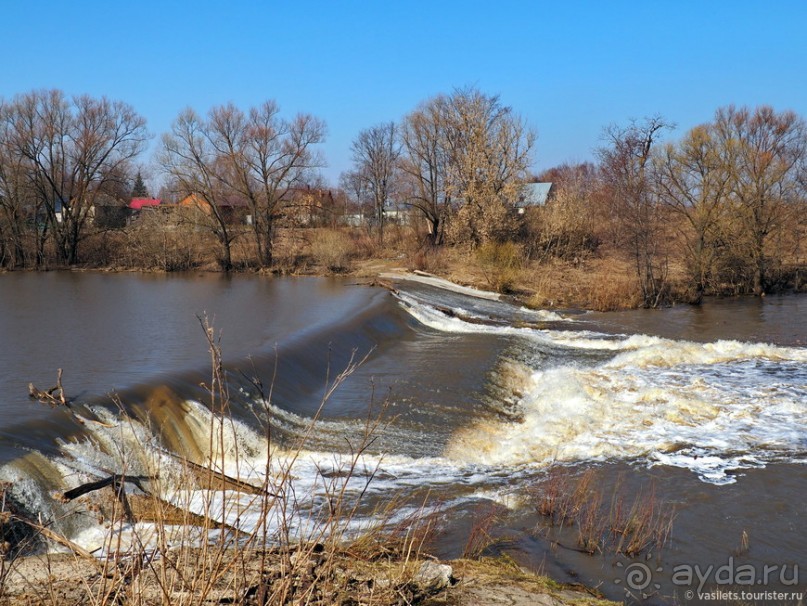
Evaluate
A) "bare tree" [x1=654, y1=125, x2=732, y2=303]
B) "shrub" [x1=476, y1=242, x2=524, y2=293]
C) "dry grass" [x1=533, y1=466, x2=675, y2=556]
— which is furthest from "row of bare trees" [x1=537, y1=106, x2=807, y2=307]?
"dry grass" [x1=533, y1=466, x2=675, y2=556]

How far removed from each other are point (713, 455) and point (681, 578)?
3.93 metres

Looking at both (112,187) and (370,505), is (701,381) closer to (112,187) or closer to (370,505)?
(370,505)

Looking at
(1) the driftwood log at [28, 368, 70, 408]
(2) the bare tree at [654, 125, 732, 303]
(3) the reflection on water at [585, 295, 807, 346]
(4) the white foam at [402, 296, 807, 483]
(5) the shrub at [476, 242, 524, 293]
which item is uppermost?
(2) the bare tree at [654, 125, 732, 303]

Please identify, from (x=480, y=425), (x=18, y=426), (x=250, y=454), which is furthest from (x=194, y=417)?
(x=480, y=425)

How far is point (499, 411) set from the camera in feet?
37.8

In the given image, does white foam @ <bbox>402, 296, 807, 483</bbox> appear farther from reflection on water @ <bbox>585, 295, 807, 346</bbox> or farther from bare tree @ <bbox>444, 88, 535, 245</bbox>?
bare tree @ <bbox>444, 88, 535, 245</bbox>

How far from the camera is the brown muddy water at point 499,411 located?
20.6ft

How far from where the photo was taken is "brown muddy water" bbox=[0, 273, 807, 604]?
6273 mm

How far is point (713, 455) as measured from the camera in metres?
9.11

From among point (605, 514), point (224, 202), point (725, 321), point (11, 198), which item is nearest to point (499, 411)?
point (605, 514)

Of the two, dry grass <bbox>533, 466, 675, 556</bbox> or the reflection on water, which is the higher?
the reflection on water

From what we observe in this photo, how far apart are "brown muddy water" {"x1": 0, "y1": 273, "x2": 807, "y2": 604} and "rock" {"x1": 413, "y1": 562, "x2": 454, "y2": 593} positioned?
1.11 m

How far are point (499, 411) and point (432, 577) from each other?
7204 millimetres

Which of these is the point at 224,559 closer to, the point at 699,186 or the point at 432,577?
the point at 432,577
